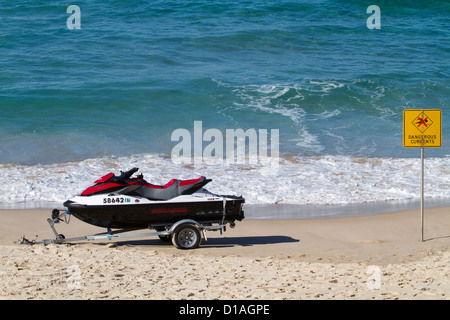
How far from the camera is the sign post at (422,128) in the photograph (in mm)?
9234

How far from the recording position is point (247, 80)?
73.3 feet

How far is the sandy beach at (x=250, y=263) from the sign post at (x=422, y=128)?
118 centimetres

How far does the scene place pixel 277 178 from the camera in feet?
43.2

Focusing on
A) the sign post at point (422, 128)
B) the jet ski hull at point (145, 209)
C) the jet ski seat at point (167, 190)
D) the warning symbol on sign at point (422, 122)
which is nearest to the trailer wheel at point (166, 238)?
the jet ski hull at point (145, 209)

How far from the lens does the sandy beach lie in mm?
6207

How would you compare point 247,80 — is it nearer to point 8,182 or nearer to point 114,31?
point 114,31

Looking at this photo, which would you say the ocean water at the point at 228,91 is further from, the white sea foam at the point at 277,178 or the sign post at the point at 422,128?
the sign post at the point at 422,128

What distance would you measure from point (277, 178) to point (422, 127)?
444cm

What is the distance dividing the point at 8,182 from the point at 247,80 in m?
11.8

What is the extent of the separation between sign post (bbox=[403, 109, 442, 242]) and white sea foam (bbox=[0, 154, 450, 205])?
267cm

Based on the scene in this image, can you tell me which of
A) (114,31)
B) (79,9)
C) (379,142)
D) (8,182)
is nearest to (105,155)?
(8,182)

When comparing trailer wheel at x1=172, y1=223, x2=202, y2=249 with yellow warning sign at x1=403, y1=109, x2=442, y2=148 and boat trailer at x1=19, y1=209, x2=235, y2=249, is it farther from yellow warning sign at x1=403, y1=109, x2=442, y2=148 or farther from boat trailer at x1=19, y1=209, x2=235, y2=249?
yellow warning sign at x1=403, y1=109, x2=442, y2=148

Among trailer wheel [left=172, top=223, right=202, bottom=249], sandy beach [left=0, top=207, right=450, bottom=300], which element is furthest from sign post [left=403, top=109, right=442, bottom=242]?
trailer wheel [left=172, top=223, right=202, bottom=249]

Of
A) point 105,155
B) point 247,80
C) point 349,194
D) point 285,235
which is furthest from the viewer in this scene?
point 247,80
